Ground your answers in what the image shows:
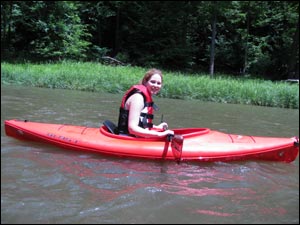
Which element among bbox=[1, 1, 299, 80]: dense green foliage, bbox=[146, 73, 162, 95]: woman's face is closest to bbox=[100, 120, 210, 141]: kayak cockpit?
bbox=[146, 73, 162, 95]: woman's face

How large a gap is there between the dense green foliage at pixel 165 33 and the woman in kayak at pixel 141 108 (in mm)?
13196

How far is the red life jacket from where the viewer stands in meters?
4.44

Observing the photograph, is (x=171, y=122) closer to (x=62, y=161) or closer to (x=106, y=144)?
(x=106, y=144)

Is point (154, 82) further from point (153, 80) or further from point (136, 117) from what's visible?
point (136, 117)

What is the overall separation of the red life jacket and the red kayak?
0.50 ft

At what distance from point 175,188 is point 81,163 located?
1.11 m

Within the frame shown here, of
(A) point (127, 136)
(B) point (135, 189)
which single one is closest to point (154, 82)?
(A) point (127, 136)

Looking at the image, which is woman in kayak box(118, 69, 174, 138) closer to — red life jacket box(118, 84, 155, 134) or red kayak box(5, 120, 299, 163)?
red life jacket box(118, 84, 155, 134)

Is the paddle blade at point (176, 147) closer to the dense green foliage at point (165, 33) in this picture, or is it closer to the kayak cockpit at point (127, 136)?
the kayak cockpit at point (127, 136)

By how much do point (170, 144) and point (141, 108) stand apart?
0.50 m

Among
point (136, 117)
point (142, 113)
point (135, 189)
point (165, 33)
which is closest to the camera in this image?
point (135, 189)

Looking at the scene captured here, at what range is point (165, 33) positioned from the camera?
1916 cm

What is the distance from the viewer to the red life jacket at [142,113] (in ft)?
14.6

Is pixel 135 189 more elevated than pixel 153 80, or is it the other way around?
pixel 153 80
